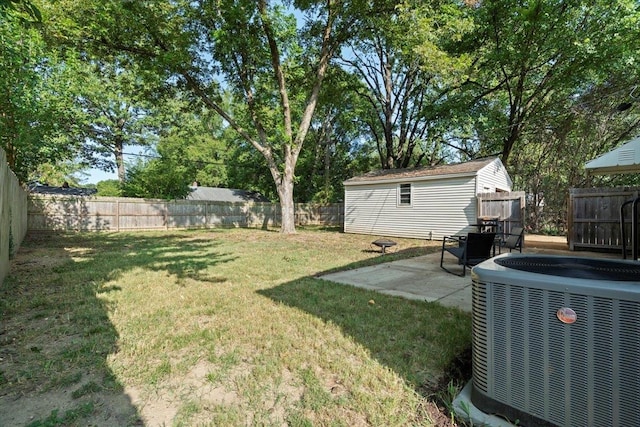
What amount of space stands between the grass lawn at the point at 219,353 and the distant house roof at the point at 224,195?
777 inches

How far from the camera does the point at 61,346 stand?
2.57 metres

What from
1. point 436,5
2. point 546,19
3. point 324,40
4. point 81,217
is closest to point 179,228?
point 81,217

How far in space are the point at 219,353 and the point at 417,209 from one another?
1087 cm

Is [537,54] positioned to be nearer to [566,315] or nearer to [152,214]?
[566,315]

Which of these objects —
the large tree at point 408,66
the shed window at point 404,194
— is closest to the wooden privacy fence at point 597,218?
the shed window at point 404,194

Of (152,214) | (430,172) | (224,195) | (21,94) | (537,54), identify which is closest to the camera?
(21,94)

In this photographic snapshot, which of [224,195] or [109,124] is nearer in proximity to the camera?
[109,124]

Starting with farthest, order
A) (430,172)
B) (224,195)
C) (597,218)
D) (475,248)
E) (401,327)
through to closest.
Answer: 1. (224,195)
2. (430,172)
3. (597,218)
4. (475,248)
5. (401,327)

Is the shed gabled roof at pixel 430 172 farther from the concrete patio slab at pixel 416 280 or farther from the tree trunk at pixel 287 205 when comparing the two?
the concrete patio slab at pixel 416 280

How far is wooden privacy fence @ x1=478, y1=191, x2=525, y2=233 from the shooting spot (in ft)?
30.1

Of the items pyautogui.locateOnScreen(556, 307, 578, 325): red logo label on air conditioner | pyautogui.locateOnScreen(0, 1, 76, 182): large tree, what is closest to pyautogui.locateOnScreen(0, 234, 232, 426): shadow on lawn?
pyautogui.locateOnScreen(556, 307, 578, 325): red logo label on air conditioner

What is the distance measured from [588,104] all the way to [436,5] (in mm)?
6971

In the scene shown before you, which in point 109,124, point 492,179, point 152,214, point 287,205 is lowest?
point 152,214

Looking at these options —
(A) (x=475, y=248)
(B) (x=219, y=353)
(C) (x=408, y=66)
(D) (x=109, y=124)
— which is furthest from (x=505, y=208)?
(D) (x=109, y=124)
